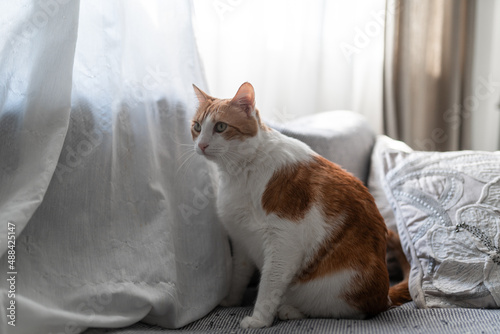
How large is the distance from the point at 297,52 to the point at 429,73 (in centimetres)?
67

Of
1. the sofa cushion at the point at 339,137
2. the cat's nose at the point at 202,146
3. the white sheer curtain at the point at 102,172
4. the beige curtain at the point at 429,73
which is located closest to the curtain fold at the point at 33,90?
the white sheer curtain at the point at 102,172

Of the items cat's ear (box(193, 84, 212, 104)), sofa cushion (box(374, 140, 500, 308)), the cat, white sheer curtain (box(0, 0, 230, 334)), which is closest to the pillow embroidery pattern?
sofa cushion (box(374, 140, 500, 308))

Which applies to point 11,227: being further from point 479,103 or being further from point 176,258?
point 479,103

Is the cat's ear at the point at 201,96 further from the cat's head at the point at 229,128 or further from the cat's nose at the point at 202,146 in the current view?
A: the cat's nose at the point at 202,146

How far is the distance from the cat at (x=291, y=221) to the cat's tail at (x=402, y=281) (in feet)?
0.26

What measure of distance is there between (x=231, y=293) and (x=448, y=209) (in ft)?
2.07

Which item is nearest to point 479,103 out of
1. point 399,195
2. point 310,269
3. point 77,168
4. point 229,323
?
point 399,195

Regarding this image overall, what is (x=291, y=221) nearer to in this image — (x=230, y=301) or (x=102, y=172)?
(x=230, y=301)

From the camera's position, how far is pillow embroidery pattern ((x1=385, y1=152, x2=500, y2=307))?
1111mm

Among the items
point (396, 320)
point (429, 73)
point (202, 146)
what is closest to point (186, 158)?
point (202, 146)

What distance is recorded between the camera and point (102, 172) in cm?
103

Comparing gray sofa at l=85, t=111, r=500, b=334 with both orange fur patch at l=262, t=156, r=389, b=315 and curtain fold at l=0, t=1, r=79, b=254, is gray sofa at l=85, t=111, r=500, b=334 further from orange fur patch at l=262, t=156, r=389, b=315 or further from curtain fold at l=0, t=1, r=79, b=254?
curtain fold at l=0, t=1, r=79, b=254

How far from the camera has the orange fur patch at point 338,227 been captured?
1082 mm

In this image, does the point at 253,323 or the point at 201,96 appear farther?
the point at 201,96
